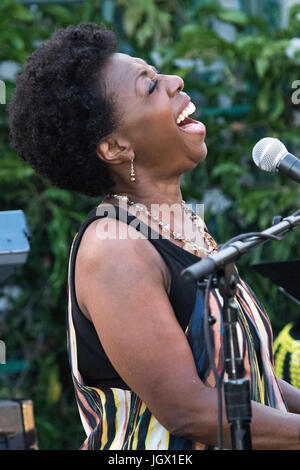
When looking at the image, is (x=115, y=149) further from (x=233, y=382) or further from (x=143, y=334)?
(x=233, y=382)

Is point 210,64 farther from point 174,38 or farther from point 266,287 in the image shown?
point 266,287

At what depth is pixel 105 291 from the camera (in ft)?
5.85

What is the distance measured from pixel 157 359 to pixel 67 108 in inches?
28.5

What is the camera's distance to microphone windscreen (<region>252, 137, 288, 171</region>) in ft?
6.19

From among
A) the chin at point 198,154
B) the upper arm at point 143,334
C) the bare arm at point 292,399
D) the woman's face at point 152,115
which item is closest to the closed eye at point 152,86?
the woman's face at point 152,115

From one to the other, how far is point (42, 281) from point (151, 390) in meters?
2.93

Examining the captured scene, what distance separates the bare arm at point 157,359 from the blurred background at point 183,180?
252 centimetres

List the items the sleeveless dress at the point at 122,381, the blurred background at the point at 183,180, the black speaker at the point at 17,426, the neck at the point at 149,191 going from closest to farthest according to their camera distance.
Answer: the sleeveless dress at the point at 122,381 < the neck at the point at 149,191 < the black speaker at the point at 17,426 < the blurred background at the point at 183,180

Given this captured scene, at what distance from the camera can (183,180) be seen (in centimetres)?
457

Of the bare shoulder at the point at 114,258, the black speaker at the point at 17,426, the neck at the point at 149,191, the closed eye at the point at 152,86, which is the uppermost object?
the closed eye at the point at 152,86

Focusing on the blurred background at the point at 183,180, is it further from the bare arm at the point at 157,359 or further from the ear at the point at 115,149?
the bare arm at the point at 157,359

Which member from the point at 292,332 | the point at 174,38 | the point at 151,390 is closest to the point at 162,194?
the point at 151,390

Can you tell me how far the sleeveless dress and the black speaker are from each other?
0.71 m

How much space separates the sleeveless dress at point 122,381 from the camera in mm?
1864
